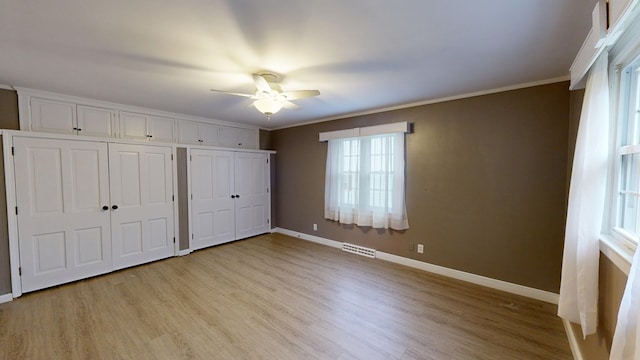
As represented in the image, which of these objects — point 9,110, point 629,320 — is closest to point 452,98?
point 629,320

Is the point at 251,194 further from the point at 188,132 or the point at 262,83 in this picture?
the point at 262,83

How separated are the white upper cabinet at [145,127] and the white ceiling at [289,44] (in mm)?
658

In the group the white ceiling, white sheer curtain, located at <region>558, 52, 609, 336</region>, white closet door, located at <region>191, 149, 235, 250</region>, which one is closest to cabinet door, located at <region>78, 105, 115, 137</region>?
the white ceiling

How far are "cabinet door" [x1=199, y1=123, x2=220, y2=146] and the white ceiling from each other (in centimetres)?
147

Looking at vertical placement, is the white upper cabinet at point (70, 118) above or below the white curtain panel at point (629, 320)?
above

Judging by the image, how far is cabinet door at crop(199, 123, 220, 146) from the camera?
448cm

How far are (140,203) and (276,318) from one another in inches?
109

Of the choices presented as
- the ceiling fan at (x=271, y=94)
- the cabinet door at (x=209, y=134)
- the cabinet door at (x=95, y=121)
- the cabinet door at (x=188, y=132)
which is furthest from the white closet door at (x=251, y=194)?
the ceiling fan at (x=271, y=94)

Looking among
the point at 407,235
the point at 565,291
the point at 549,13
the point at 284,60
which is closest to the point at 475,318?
the point at 565,291

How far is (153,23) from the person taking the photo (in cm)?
160

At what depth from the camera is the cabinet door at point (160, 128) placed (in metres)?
3.86

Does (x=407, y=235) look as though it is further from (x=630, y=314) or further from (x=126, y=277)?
(x=126, y=277)

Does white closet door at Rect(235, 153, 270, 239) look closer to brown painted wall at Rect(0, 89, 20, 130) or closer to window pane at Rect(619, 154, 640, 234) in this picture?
brown painted wall at Rect(0, 89, 20, 130)

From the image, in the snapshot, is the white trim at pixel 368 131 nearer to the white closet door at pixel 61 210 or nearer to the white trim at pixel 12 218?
the white closet door at pixel 61 210
